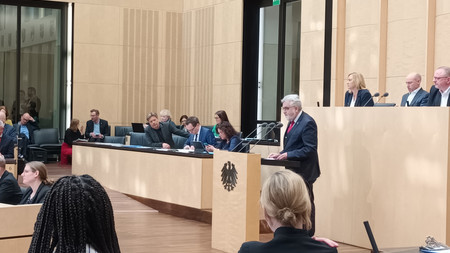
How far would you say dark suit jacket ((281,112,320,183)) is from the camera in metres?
6.50

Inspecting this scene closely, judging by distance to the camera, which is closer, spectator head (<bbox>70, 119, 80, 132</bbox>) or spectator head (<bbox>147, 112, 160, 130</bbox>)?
spectator head (<bbox>147, 112, 160, 130</bbox>)

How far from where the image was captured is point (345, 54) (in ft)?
37.4

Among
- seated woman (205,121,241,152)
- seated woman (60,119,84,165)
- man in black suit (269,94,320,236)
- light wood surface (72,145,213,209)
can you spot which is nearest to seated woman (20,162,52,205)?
man in black suit (269,94,320,236)

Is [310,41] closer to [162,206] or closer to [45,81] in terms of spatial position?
[162,206]

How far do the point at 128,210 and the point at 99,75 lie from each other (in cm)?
734

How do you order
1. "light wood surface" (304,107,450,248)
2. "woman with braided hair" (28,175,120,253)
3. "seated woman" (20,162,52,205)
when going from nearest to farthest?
"woman with braided hair" (28,175,120,253), "seated woman" (20,162,52,205), "light wood surface" (304,107,450,248)

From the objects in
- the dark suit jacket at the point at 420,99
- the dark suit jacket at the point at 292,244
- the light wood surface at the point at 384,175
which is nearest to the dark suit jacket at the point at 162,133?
the light wood surface at the point at 384,175

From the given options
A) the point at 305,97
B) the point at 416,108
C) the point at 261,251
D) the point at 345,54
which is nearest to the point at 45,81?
the point at 305,97

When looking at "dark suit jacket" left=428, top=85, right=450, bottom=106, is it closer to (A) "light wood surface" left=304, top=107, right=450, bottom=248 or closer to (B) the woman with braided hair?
(A) "light wood surface" left=304, top=107, right=450, bottom=248

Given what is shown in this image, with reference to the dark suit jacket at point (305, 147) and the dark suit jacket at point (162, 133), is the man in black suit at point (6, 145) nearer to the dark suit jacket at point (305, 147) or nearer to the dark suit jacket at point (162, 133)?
the dark suit jacket at point (162, 133)

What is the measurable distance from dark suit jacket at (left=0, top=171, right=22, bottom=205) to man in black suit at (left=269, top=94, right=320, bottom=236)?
241cm

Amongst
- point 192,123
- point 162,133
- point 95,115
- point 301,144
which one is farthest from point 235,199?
point 95,115

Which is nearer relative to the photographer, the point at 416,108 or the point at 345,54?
the point at 416,108

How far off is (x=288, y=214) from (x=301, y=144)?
432 centimetres
